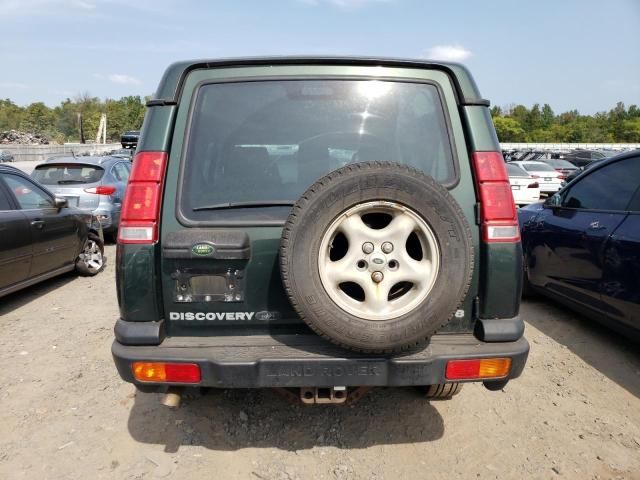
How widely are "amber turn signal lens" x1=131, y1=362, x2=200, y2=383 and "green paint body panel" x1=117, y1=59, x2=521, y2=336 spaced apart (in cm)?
19

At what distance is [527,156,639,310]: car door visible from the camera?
3766mm

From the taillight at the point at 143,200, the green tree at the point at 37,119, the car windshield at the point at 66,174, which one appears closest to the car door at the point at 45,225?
the car windshield at the point at 66,174

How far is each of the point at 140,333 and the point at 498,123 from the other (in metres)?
98.7

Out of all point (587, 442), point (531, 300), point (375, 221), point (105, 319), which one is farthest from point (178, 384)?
point (531, 300)

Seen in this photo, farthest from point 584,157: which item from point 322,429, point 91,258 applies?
point 322,429

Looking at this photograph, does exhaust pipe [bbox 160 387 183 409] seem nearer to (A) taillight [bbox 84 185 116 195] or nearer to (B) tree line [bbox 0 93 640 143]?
(A) taillight [bbox 84 185 116 195]

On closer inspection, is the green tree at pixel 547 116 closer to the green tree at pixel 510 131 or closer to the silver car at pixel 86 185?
the green tree at pixel 510 131

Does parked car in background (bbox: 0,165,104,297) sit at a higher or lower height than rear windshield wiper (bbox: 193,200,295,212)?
lower

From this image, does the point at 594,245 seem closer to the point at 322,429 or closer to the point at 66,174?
the point at 322,429

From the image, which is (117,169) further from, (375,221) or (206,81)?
(375,221)

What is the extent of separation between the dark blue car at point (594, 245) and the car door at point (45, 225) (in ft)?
18.2

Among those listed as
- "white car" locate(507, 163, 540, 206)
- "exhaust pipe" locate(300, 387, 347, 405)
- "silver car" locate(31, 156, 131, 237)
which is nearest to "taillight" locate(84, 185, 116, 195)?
"silver car" locate(31, 156, 131, 237)

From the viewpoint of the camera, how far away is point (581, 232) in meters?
4.01

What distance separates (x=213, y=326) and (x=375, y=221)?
939 millimetres
